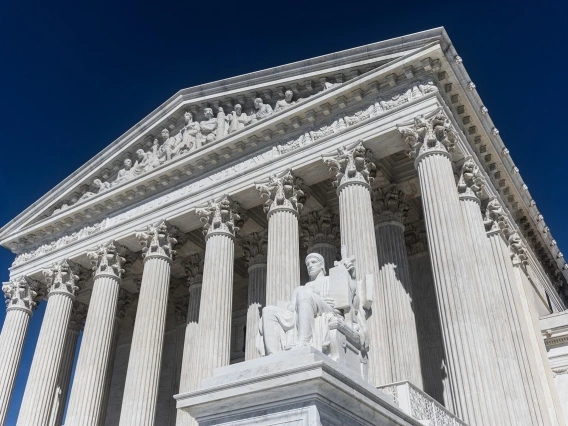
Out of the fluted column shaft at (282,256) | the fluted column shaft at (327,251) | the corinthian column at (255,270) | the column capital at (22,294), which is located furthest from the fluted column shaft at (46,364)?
the fluted column shaft at (327,251)

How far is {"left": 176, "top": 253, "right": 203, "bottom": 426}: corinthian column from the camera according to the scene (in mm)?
23422

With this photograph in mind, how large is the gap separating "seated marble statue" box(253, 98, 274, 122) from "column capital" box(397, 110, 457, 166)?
7047 mm

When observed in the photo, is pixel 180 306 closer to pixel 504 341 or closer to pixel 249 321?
pixel 249 321

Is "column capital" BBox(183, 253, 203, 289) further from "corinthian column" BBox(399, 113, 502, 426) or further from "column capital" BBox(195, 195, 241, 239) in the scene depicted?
"corinthian column" BBox(399, 113, 502, 426)

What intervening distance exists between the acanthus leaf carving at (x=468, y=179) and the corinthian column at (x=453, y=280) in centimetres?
170

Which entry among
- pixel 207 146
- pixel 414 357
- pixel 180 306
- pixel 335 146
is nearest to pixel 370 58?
pixel 335 146

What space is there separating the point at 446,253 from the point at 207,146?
12816 mm

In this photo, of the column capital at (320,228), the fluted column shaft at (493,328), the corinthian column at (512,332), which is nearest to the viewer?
the fluted column shaft at (493,328)

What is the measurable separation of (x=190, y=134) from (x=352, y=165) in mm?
10098

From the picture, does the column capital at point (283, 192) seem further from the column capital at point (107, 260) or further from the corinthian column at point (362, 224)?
the column capital at point (107, 260)

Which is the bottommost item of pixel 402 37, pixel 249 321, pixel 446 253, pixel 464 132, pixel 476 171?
pixel 446 253

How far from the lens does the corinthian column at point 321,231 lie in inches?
1067

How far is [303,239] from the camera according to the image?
91.6 feet

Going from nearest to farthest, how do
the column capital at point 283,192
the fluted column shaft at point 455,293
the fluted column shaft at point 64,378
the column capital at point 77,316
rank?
the fluted column shaft at point 455,293 < the column capital at point 283,192 < the fluted column shaft at point 64,378 < the column capital at point 77,316
